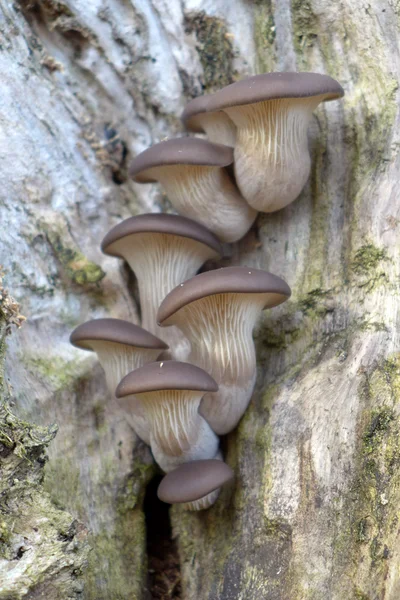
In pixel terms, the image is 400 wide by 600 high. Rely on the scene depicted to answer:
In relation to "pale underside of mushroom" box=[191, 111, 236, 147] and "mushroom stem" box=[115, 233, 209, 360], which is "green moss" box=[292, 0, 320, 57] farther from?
"mushroom stem" box=[115, 233, 209, 360]

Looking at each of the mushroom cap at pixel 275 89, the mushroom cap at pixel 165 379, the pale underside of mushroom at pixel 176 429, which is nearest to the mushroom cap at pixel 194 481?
the pale underside of mushroom at pixel 176 429

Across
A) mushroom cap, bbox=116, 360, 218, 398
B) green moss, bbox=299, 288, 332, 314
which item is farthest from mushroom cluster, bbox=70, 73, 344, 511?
green moss, bbox=299, 288, 332, 314

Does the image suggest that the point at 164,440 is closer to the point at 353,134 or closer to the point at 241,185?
the point at 241,185

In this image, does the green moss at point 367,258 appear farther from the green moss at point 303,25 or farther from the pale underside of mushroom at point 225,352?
the green moss at point 303,25

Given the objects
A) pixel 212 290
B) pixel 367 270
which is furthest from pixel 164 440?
pixel 367 270

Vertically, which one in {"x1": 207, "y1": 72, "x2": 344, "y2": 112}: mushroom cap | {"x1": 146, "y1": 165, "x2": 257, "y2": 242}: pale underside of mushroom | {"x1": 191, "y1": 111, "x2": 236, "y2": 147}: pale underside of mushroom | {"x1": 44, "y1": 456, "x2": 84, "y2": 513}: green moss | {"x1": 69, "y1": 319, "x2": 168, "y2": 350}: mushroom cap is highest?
{"x1": 191, "y1": 111, "x2": 236, "y2": 147}: pale underside of mushroom
